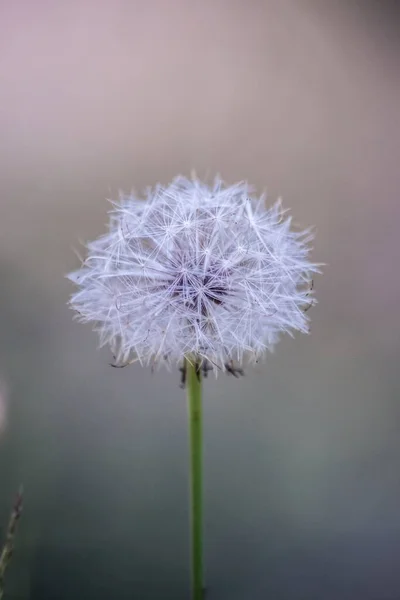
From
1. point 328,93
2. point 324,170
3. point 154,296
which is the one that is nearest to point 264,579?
point 154,296

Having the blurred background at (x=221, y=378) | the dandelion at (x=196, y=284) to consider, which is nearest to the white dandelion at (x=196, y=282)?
the dandelion at (x=196, y=284)

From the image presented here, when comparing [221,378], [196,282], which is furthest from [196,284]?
[221,378]

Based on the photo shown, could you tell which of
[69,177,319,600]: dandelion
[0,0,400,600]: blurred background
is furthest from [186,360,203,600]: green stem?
[0,0,400,600]: blurred background

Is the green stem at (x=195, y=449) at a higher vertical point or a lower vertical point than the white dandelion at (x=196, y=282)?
lower

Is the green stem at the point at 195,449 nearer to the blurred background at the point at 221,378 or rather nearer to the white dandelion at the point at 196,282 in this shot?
the white dandelion at the point at 196,282

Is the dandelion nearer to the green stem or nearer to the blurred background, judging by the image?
the green stem

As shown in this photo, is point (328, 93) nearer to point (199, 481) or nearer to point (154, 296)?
point (154, 296)

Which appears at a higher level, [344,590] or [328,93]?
[328,93]
